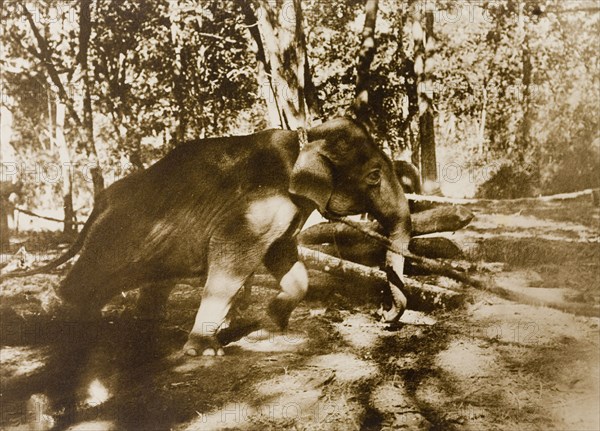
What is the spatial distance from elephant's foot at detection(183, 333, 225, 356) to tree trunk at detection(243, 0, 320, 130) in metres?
0.94

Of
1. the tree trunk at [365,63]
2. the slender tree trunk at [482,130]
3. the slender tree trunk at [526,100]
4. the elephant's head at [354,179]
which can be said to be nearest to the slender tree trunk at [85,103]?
the elephant's head at [354,179]

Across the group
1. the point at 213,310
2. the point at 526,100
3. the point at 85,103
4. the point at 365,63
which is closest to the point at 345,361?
the point at 213,310

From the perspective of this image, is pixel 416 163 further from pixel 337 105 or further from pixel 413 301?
pixel 413 301

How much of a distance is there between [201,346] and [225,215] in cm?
55

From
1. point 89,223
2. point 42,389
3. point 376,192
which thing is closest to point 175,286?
point 89,223

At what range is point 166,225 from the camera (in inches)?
82.6

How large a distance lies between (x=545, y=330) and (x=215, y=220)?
1.48 meters

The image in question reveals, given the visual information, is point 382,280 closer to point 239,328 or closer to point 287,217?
point 287,217

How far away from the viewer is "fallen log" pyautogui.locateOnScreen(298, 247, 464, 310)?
6.89ft

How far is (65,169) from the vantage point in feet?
7.06

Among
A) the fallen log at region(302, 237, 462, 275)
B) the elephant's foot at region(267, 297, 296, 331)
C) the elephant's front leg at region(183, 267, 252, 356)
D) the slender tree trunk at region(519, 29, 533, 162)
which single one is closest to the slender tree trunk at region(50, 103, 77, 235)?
the elephant's front leg at region(183, 267, 252, 356)

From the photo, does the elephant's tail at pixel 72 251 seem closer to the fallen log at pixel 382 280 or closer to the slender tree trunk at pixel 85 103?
the slender tree trunk at pixel 85 103

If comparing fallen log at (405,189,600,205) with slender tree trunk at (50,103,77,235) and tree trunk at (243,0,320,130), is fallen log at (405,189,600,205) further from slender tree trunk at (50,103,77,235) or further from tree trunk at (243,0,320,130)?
slender tree trunk at (50,103,77,235)

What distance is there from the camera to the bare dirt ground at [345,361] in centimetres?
197
